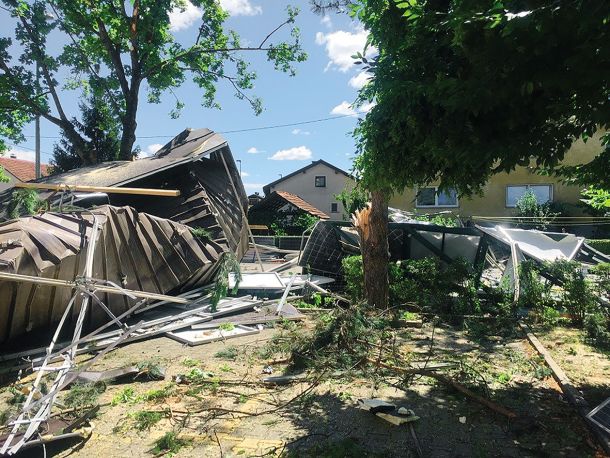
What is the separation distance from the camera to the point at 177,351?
6.53 meters

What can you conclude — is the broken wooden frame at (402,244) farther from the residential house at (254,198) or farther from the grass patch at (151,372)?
the residential house at (254,198)

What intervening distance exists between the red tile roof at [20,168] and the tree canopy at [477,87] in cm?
3725

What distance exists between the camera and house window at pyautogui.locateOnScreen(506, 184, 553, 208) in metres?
21.1

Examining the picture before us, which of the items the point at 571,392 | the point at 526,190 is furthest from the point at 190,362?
the point at 526,190

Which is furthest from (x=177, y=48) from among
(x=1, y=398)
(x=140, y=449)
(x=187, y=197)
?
(x=140, y=449)

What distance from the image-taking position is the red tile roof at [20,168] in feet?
117

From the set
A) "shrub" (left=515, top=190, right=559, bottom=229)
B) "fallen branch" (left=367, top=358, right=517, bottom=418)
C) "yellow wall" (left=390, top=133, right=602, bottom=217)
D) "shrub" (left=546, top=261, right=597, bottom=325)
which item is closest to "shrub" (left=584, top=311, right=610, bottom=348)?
"shrub" (left=546, top=261, right=597, bottom=325)

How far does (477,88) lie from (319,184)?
32.1 m

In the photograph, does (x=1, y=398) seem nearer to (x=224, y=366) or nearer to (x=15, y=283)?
(x=15, y=283)

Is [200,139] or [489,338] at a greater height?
[200,139]

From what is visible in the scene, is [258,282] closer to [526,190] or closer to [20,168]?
[526,190]

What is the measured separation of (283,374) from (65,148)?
23312 mm

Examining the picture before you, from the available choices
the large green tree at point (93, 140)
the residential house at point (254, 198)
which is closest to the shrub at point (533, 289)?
the large green tree at point (93, 140)

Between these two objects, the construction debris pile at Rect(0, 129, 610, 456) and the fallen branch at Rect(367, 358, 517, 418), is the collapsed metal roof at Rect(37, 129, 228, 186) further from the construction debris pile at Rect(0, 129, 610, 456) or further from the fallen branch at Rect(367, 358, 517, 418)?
the fallen branch at Rect(367, 358, 517, 418)
